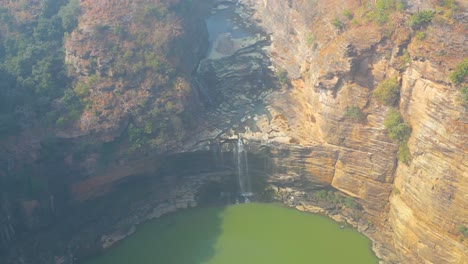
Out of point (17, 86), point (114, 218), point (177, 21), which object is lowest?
point (114, 218)

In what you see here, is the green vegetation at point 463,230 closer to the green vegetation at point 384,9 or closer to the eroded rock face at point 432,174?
the eroded rock face at point 432,174

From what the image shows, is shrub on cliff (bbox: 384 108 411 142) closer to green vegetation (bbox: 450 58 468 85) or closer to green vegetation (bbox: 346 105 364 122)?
green vegetation (bbox: 346 105 364 122)

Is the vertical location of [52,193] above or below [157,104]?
below

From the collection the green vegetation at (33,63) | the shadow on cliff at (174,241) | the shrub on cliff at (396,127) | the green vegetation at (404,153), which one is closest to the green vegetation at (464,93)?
the shrub on cliff at (396,127)

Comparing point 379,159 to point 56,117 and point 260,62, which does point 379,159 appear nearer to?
point 260,62

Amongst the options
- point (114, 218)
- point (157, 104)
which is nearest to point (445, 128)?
point (157, 104)

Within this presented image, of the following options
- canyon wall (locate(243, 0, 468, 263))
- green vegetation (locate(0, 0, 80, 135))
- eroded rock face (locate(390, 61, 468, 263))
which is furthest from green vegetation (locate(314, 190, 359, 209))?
green vegetation (locate(0, 0, 80, 135))
